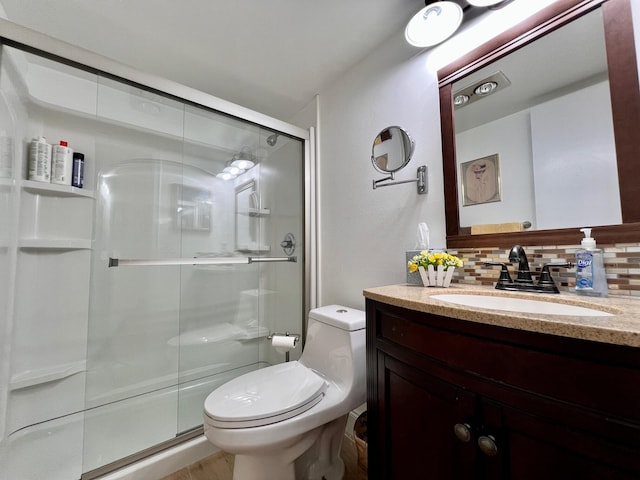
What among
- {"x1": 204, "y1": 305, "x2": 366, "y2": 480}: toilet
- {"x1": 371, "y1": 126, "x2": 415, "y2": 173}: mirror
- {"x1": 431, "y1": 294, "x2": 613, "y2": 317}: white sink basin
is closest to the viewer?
{"x1": 431, "y1": 294, "x2": 613, "y2": 317}: white sink basin

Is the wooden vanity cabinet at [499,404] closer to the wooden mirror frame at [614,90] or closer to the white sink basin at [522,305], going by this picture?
the white sink basin at [522,305]

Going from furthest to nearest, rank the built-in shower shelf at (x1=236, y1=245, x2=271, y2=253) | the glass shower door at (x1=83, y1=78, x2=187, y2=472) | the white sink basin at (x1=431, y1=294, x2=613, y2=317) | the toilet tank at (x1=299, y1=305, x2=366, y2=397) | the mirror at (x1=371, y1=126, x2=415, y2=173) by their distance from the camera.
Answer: the built-in shower shelf at (x1=236, y1=245, x2=271, y2=253) < the glass shower door at (x1=83, y1=78, x2=187, y2=472) < the mirror at (x1=371, y1=126, x2=415, y2=173) < the toilet tank at (x1=299, y1=305, x2=366, y2=397) < the white sink basin at (x1=431, y1=294, x2=613, y2=317)

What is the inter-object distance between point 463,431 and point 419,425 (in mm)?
139

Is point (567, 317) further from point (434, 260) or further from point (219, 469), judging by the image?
point (219, 469)

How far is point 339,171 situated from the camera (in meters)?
1.63

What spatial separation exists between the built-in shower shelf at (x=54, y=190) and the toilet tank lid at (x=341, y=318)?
144cm

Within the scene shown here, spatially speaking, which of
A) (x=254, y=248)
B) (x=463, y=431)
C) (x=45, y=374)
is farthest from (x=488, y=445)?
(x=45, y=374)

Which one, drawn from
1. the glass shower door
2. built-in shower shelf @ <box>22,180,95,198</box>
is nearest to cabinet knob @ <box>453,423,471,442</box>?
the glass shower door

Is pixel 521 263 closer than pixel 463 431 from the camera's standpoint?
No

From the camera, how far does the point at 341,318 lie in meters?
1.17

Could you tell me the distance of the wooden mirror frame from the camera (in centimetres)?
69

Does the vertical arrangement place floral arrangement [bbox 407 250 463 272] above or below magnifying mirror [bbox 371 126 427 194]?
below

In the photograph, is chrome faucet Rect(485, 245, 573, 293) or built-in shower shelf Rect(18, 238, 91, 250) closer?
chrome faucet Rect(485, 245, 573, 293)

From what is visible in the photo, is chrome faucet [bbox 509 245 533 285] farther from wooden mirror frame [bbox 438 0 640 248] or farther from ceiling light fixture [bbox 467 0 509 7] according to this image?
ceiling light fixture [bbox 467 0 509 7]
